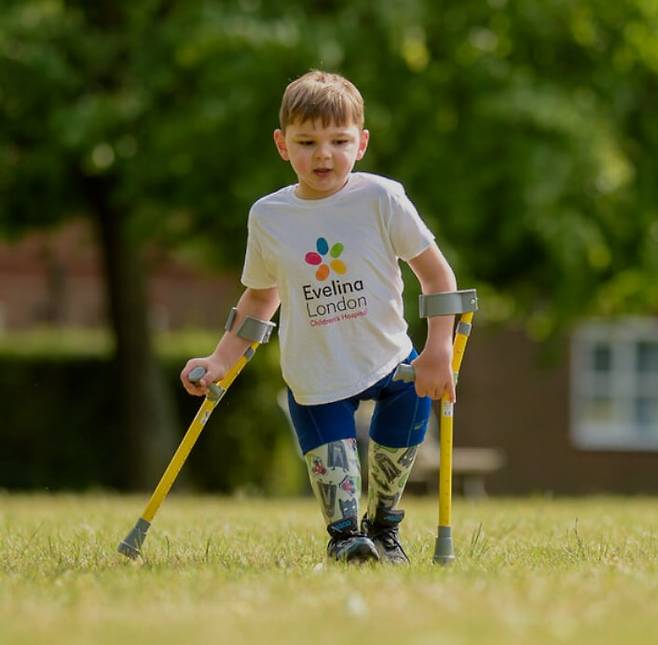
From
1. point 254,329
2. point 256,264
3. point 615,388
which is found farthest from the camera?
point 615,388

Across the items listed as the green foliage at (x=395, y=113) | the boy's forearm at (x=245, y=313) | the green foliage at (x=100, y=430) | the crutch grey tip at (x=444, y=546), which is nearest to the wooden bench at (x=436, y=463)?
the green foliage at (x=100, y=430)

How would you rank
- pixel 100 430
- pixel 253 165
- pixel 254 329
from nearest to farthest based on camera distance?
1. pixel 254 329
2. pixel 253 165
3. pixel 100 430

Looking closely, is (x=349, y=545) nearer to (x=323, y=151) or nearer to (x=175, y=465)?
(x=175, y=465)

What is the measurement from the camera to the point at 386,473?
595 cm

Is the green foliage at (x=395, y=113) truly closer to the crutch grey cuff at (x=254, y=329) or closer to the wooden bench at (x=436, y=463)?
the wooden bench at (x=436, y=463)

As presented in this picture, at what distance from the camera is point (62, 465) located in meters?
17.9

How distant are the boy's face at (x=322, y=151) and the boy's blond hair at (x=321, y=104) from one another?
0.02m

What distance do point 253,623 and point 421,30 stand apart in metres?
10.6

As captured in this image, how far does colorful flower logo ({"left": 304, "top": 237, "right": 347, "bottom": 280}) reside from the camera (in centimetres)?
566

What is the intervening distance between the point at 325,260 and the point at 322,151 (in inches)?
15.3

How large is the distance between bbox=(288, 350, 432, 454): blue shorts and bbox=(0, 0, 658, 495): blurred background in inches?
315

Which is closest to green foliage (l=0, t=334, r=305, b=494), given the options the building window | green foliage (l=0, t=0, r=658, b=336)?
green foliage (l=0, t=0, r=658, b=336)

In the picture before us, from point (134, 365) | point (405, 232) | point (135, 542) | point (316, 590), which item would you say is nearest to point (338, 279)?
point (405, 232)

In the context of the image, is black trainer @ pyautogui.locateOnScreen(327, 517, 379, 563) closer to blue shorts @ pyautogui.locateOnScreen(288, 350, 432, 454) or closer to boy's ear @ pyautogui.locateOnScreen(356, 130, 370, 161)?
blue shorts @ pyautogui.locateOnScreen(288, 350, 432, 454)
